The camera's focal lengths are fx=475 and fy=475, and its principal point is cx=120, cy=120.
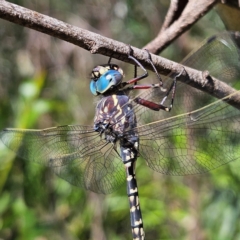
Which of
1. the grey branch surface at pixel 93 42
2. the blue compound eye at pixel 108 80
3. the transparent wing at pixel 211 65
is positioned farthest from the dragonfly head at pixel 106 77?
the grey branch surface at pixel 93 42

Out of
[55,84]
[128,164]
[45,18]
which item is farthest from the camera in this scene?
[55,84]

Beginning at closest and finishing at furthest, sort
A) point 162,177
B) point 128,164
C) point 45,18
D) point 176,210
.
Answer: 1. point 45,18
2. point 128,164
3. point 176,210
4. point 162,177

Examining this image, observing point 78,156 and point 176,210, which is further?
point 176,210

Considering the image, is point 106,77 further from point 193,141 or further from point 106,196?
point 106,196

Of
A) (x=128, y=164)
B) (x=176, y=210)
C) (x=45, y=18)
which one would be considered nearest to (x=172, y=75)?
(x=45, y=18)

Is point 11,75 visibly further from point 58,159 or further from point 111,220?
point 58,159

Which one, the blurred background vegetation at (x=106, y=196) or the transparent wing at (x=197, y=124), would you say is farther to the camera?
the blurred background vegetation at (x=106, y=196)

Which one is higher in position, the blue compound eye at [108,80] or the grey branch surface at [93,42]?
the blue compound eye at [108,80]

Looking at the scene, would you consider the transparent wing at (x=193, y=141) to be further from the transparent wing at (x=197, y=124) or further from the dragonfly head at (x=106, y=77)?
the dragonfly head at (x=106, y=77)
